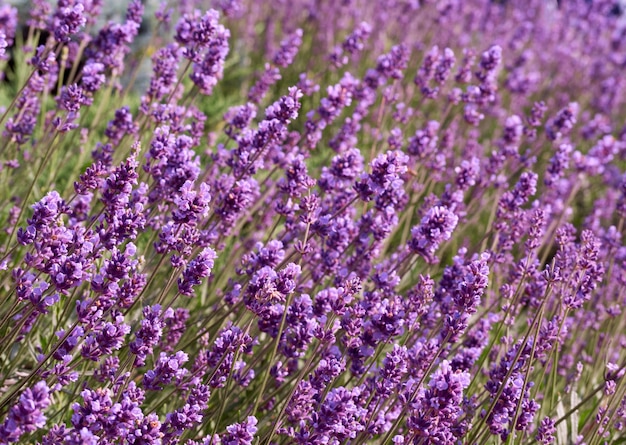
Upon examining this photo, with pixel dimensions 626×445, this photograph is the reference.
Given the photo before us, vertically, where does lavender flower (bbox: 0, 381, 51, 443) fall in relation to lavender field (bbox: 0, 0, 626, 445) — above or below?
below

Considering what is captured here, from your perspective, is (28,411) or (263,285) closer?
(28,411)

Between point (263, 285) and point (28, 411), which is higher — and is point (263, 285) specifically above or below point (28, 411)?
above

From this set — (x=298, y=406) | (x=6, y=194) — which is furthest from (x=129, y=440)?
(x=6, y=194)

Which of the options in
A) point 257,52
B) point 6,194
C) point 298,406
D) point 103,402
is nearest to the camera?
point 103,402

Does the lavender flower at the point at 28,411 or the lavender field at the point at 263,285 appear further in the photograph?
the lavender field at the point at 263,285

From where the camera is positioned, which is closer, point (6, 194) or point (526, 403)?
point (526, 403)

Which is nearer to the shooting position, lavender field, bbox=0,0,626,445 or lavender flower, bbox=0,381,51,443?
lavender flower, bbox=0,381,51,443

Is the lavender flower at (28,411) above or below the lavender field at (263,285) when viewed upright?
below

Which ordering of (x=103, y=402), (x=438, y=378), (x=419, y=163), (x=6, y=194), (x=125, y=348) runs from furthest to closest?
(x=419, y=163) → (x=6, y=194) → (x=125, y=348) → (x=438, y=378) → (x=103, y=402)

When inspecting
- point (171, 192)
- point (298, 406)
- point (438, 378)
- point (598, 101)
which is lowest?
point (298, 406)

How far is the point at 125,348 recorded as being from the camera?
9.07ft

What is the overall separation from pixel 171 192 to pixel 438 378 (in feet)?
3.94

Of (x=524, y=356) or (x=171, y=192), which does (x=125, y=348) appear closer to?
(x=171, y=192)

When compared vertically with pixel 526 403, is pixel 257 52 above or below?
above
